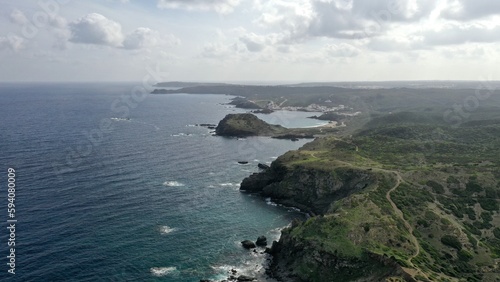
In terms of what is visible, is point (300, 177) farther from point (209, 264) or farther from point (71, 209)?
point (71, 209)

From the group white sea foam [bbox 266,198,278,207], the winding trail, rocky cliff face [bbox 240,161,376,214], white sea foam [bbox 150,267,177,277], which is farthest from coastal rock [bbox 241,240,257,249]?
the winding trail

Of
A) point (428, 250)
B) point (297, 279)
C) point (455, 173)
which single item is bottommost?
point (297, 279)

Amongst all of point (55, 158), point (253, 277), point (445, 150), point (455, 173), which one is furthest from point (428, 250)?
point (55, 158)

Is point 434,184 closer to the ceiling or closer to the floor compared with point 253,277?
closer to the ceiling

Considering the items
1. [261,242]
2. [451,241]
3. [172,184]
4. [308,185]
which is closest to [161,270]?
[261,242]

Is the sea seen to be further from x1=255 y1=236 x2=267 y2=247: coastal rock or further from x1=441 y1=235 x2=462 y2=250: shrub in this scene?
x1=441 y1=235 x2=462 y2=250: shrub

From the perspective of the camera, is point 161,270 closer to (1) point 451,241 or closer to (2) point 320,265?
(2) point 320,265

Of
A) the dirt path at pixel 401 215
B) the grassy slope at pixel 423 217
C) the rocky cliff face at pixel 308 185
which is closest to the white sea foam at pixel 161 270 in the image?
the grassy slope at pixel 423 217
